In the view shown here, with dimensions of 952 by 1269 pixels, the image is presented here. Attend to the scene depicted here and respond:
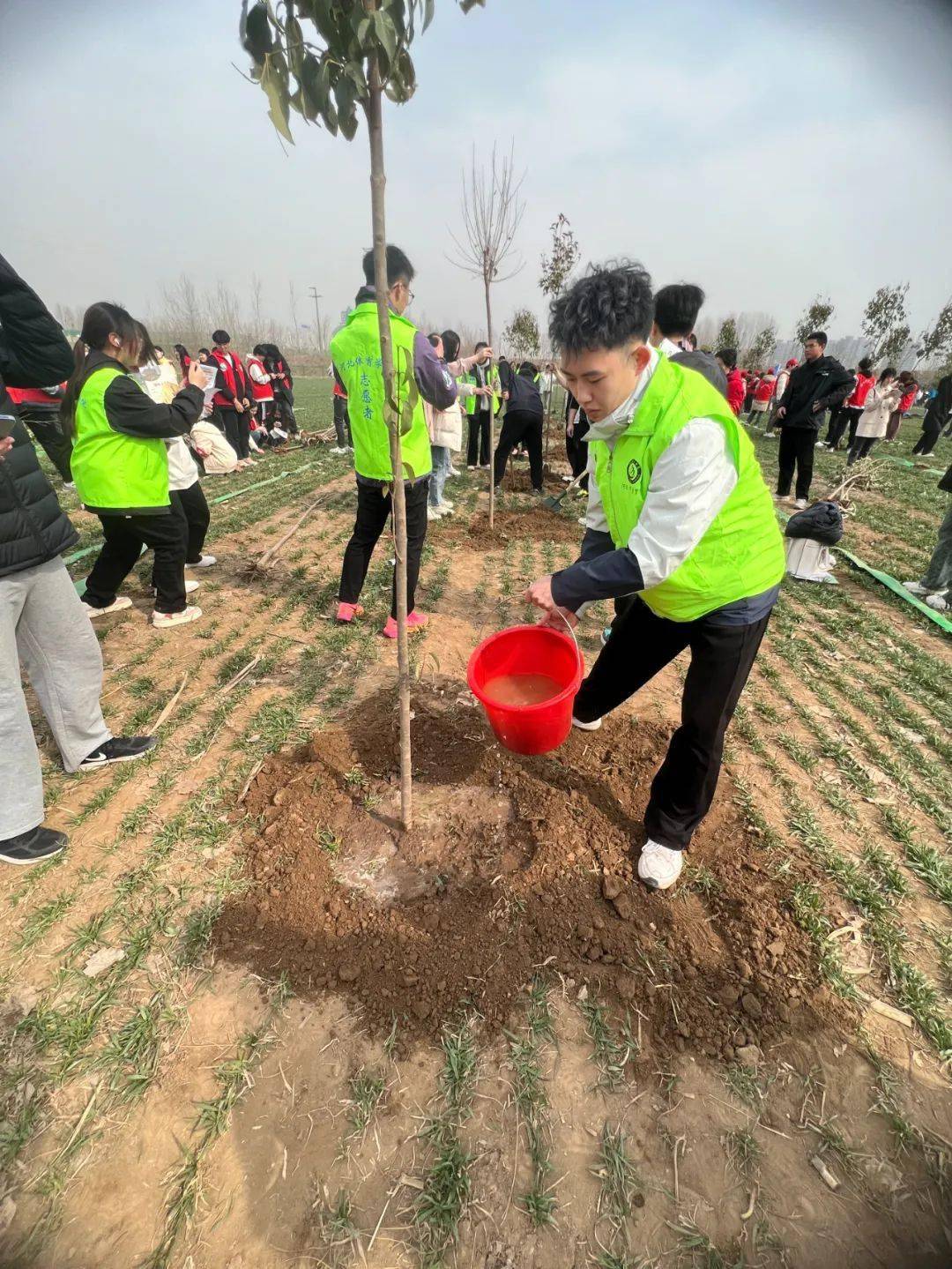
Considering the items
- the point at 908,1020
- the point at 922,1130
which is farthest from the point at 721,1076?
the point at 908,1020

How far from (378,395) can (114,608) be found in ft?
9.62

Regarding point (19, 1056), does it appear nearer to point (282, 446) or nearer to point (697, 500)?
point (697, 500)

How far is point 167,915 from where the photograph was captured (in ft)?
7.20

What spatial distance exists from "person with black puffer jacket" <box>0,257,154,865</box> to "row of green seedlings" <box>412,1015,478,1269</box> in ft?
6.32

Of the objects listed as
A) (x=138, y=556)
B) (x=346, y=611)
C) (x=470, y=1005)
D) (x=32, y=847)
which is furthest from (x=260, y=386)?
(x=470, y=1005)

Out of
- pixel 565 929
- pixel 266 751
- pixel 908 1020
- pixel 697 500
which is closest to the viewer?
pixel 697 500

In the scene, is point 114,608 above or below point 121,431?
below

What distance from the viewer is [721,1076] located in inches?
69.7

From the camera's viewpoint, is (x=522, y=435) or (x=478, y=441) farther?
(x=478, y=441)

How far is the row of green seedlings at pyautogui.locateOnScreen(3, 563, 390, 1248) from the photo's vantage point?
5.79 feet

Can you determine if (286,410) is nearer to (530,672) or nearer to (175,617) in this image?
(175,617)

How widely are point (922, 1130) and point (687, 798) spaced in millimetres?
1100

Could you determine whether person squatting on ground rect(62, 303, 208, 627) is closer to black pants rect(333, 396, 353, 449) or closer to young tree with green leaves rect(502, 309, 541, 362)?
black pants rect(333, 396, 353, 449)

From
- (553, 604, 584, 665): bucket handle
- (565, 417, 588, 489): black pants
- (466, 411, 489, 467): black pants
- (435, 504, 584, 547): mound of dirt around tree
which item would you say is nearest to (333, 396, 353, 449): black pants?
(466, 411, 489, 467): black pants
